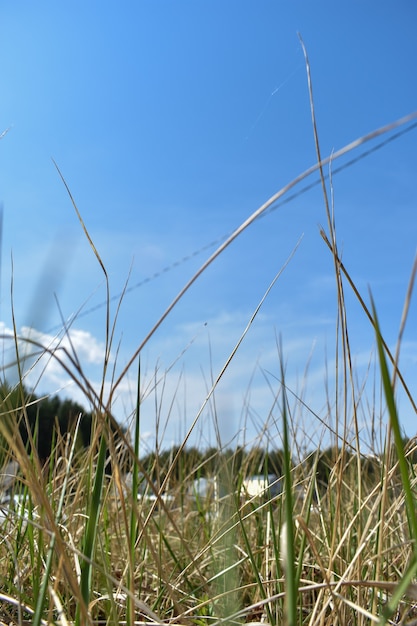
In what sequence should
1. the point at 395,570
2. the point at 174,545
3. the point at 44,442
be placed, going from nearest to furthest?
the point at 395,570 → the point at 174,545 → the point at 44,442

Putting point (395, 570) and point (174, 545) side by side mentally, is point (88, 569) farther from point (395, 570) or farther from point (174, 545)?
point (174, 545)

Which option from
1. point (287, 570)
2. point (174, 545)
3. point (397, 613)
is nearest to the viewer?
point (287, 570)

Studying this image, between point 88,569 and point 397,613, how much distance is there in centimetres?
51

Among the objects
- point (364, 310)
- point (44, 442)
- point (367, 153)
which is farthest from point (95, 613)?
point (44, 442)

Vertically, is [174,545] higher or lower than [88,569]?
lower

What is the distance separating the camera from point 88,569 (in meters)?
0.58

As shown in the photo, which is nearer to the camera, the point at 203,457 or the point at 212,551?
the point at 212,551

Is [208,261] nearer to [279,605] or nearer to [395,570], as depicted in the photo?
[279,605]

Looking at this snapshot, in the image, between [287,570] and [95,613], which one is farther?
[95,613]

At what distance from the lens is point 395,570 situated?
996 mm

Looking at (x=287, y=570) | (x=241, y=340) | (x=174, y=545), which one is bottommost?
(x=174, y=545)

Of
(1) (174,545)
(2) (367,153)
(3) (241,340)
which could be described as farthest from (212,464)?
(2) (367,153)

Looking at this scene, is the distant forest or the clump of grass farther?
the distant forest

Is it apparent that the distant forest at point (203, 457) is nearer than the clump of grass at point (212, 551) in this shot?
No
